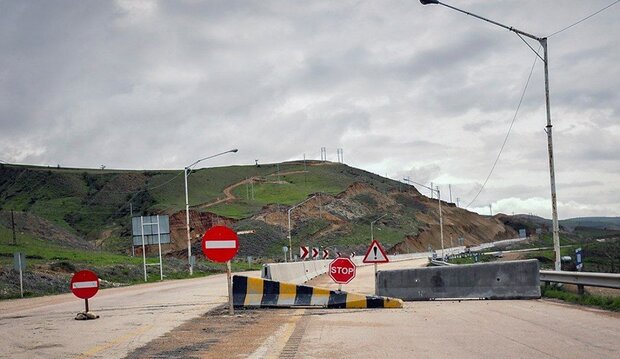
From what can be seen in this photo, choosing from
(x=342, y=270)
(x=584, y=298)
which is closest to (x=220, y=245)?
(x=342, y=270)

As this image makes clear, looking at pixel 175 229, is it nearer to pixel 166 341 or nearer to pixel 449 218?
pixel 449 218

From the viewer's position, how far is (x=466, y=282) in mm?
20016

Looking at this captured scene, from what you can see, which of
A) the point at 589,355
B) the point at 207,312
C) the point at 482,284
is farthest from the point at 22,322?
the point at 589,355

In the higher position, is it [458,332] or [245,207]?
[245,207]

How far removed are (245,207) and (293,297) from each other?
386 feet

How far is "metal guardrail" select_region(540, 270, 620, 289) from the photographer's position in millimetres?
16625

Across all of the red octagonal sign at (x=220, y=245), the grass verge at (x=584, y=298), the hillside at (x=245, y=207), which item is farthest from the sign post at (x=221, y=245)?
the hillside at (x=245, y=207)

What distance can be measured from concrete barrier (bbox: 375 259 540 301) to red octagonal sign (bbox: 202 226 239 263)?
20.7 ft

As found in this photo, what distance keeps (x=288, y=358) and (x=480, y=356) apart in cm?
247

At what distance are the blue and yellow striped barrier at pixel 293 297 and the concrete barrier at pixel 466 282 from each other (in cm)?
286

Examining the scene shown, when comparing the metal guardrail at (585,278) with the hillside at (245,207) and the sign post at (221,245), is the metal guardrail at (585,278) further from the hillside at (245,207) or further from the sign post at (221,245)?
the hillside at (245,207)

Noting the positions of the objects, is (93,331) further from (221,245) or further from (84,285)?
(221,245)

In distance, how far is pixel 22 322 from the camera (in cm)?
1753

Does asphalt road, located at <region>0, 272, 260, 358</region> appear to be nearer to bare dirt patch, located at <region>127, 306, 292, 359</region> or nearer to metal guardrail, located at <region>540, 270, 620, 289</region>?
bare dirt patch, located at <region>127, 306, 292, 359</region>
